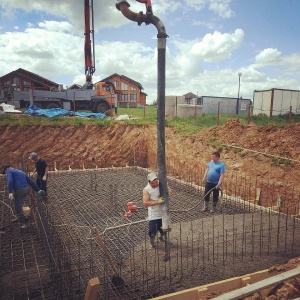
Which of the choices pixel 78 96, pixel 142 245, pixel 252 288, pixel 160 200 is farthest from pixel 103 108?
pixel 252 288

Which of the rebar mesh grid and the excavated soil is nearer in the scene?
the rebar mesh grid

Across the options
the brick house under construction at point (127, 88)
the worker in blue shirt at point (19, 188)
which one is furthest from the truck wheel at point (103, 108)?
the brick house under construction at point (127, 88)

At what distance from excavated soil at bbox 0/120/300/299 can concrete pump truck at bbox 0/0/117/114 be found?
12.1 ft

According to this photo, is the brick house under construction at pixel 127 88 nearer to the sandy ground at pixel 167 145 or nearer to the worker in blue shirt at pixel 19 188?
the sandy ground at pixel 167 145

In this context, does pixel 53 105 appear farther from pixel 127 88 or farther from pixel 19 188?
pixel 127 88

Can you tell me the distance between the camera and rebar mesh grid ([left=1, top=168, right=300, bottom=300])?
12.9 feet

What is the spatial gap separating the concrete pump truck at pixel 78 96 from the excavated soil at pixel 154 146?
3698 mm

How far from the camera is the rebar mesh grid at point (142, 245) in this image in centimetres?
392

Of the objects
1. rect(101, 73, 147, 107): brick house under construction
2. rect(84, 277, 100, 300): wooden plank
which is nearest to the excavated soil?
rect(84, 277, 100, 300): wooden plank

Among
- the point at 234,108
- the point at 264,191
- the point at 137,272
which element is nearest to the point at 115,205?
the point at 137,272

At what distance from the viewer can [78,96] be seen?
18.3 meters

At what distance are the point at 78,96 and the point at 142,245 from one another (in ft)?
49.0

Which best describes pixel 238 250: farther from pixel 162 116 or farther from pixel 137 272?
pixel 162 116

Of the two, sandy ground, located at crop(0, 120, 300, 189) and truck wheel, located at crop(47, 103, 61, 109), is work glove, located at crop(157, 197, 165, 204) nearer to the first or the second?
sandy ground, located at crop(0, 120, 300, 189)
